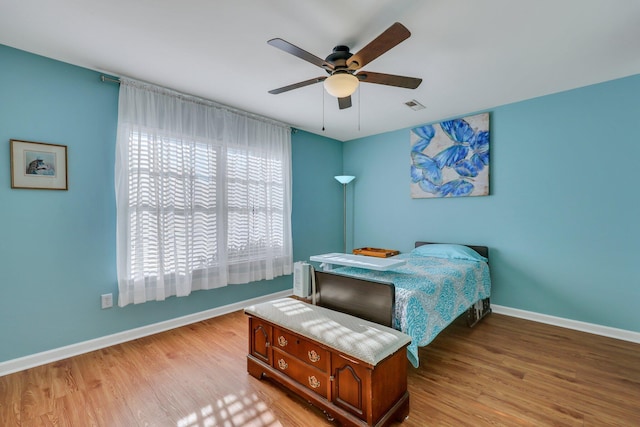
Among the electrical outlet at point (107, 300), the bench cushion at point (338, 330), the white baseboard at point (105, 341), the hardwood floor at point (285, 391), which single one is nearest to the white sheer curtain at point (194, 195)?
the electrical outlet at point (107, 300)

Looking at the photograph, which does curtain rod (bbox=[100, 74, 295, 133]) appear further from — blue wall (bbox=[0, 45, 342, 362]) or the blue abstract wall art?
the blue abstract wall art

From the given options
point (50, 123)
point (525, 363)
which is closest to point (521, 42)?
point (525, 363)

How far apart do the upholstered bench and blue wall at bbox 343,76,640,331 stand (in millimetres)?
2476

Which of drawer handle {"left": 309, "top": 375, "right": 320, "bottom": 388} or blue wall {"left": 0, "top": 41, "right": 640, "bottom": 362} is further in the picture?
blue wall {"left": 0, "top": 41, "right": 640, "bottom": 362}

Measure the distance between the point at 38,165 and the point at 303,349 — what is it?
2671mm

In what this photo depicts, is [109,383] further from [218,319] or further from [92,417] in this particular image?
[218,319]

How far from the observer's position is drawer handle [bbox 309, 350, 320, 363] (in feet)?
5.77

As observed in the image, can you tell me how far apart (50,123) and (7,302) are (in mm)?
1511

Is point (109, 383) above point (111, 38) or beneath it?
beneath

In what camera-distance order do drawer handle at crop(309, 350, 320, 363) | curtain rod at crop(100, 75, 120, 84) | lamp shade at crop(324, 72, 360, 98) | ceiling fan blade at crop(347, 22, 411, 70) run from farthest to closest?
curtain rod at crop(100, 75, 120, 84) → lamp shade at crop(324, 72, 360, 98) → drawer handle at crop(309, 350, 320, 363) → ceiling fan blade at crop(347, 22, 411, 70)

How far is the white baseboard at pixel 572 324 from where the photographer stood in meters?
2.74

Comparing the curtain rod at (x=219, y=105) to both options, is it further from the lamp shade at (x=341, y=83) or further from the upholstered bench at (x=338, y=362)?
the upholstered bench at (x=338, y=362)

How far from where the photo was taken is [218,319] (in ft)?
10.9

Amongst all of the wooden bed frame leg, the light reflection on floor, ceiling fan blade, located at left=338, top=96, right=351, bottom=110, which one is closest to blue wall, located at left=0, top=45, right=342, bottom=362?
the light reflection on floor
